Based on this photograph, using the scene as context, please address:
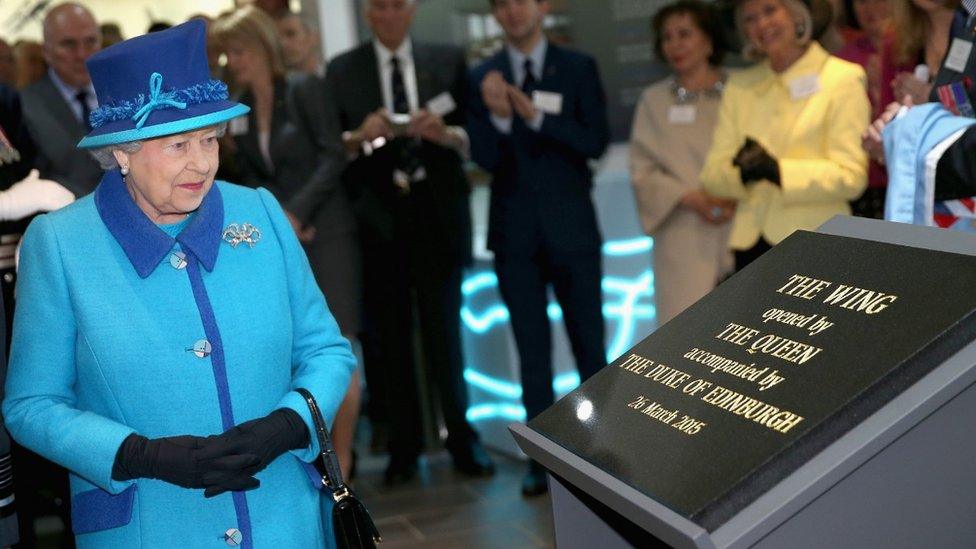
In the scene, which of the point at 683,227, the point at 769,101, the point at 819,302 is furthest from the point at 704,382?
the point at 683,227

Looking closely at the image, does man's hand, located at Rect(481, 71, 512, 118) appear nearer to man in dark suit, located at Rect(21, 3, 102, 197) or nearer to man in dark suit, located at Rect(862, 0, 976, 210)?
man in dark suit, located at Rect(21, 3, 102, 197)

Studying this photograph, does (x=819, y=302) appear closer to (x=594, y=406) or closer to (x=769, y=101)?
(x=594, y=406)

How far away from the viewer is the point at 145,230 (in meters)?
2.16

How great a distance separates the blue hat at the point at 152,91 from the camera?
82.0 inches

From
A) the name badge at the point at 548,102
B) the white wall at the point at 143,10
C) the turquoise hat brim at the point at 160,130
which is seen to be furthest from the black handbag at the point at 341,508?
the white wall at the point at 143,10

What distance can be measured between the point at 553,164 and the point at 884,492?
3618 millimetres

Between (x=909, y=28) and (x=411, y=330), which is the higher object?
(x=909, y=28)

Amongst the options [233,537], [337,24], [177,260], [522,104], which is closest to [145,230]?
[177,260]

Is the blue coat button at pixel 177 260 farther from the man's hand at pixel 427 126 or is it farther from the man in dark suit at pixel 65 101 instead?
the man's hand at pixel 427 126

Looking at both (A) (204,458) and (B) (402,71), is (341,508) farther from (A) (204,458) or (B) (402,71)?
(B) (402,71)

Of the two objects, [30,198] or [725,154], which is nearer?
[30,198]

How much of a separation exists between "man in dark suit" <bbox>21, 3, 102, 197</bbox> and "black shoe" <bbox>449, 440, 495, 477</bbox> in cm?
204

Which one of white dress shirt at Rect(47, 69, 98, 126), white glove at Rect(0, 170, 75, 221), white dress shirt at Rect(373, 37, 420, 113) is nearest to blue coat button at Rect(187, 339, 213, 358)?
white glove at Rect(0, 170, 75, 221)

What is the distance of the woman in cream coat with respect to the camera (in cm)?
486
